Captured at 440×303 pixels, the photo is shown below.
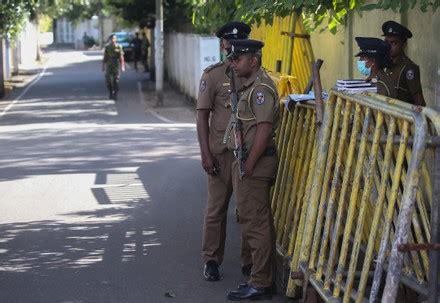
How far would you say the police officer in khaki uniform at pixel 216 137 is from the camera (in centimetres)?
693

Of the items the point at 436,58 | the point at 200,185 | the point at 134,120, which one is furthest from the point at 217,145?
the point at 134,120

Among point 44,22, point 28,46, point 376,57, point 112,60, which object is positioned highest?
point 376,57

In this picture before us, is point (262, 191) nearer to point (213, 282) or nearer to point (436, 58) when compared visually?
point (213, 282)

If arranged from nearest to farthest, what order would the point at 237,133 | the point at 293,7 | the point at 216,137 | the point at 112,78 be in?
the point at 237,133
the point at 216,137
the point at 293,7
the point at 112,78

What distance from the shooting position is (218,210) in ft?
23.4

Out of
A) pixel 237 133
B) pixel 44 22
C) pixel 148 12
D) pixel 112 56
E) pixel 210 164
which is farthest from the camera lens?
pixel 44 22

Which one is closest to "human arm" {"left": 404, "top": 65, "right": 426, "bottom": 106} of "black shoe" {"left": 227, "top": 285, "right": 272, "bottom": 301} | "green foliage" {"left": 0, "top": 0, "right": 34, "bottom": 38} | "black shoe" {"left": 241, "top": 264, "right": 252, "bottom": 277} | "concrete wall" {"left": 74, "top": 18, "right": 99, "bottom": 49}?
"black shoe" {"left": 241, "top": 264, "right": 252, "bottom": 277}

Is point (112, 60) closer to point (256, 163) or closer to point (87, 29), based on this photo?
point (256, 163)

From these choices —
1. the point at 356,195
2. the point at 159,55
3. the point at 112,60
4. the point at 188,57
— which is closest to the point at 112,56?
the point at 112,60

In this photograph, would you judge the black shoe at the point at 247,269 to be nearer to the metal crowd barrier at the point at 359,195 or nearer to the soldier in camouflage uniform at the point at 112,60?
the metal crowd barrier at the point at 359,195

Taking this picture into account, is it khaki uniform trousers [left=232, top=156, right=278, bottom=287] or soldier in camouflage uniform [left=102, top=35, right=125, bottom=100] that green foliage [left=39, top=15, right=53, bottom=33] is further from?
khaki uniform trousers [left=232, top=156, right=278, bottom=287]

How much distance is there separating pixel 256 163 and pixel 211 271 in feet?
3.83

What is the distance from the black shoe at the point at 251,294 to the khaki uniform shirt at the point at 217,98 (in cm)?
102

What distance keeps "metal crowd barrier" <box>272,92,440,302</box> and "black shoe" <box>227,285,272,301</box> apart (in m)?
0.23
